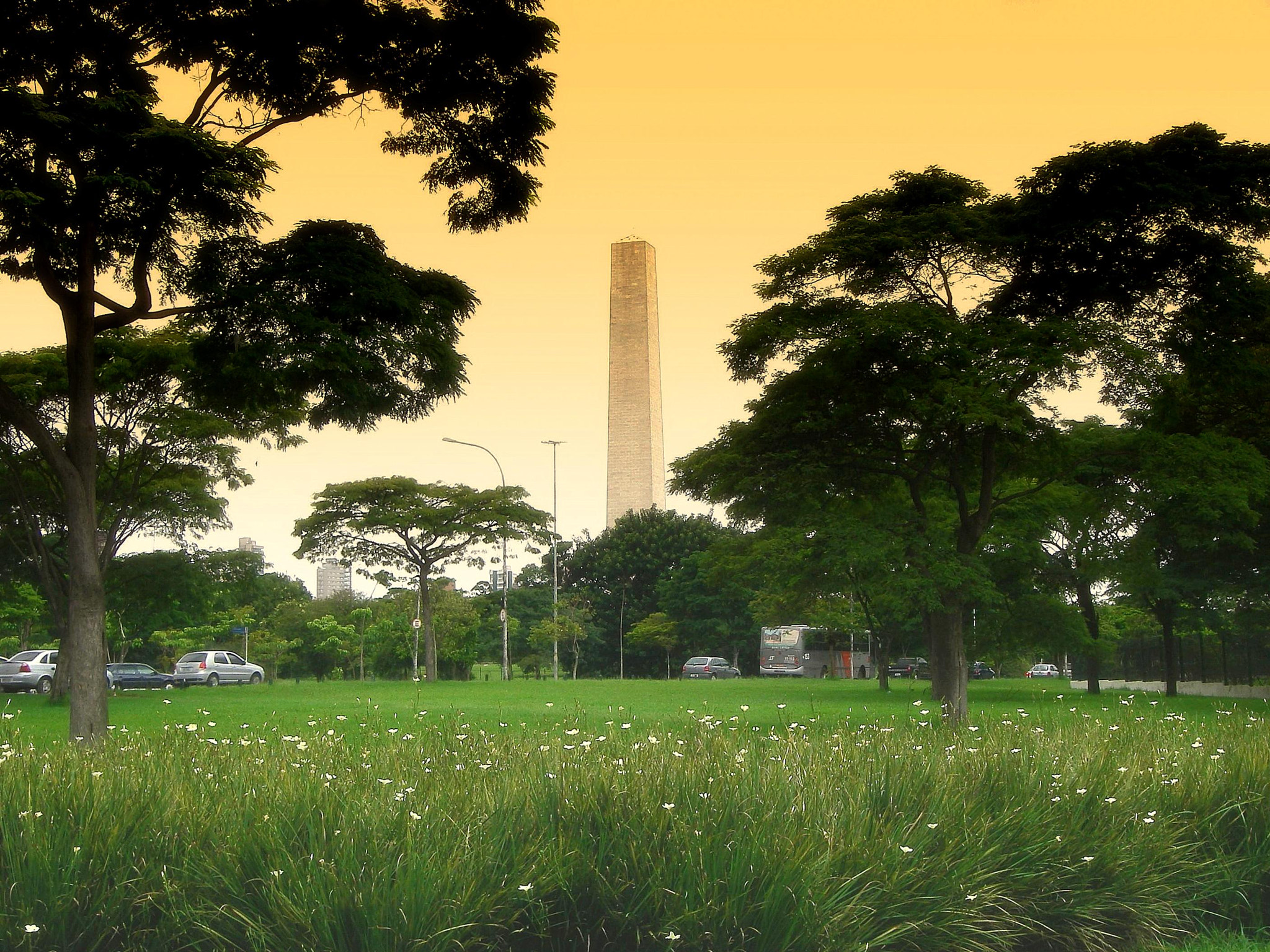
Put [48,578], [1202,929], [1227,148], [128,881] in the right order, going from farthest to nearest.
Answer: [48,578]
[1227,148]
[1202,929]
[128,881]

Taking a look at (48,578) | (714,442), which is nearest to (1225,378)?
(714,442)

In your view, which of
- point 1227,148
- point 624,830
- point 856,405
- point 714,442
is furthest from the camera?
point 714,442

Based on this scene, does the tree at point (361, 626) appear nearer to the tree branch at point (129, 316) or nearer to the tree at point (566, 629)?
the tree at point (566, 629)

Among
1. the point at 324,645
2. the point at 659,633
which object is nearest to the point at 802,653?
the point at 659,633

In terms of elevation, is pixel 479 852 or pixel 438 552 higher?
pixel 438 552

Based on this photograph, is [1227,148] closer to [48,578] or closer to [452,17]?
[452,17]

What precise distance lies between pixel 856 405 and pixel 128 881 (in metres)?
16.8

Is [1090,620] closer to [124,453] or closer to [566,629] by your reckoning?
[566,629]

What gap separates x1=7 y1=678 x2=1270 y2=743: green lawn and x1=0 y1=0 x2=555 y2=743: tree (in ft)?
15.1

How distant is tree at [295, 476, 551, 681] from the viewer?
49000mm

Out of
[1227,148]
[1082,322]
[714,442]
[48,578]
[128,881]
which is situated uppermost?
[1227,148]

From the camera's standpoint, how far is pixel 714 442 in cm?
2267

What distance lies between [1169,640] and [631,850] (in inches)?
1489

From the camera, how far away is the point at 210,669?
50.4 m
